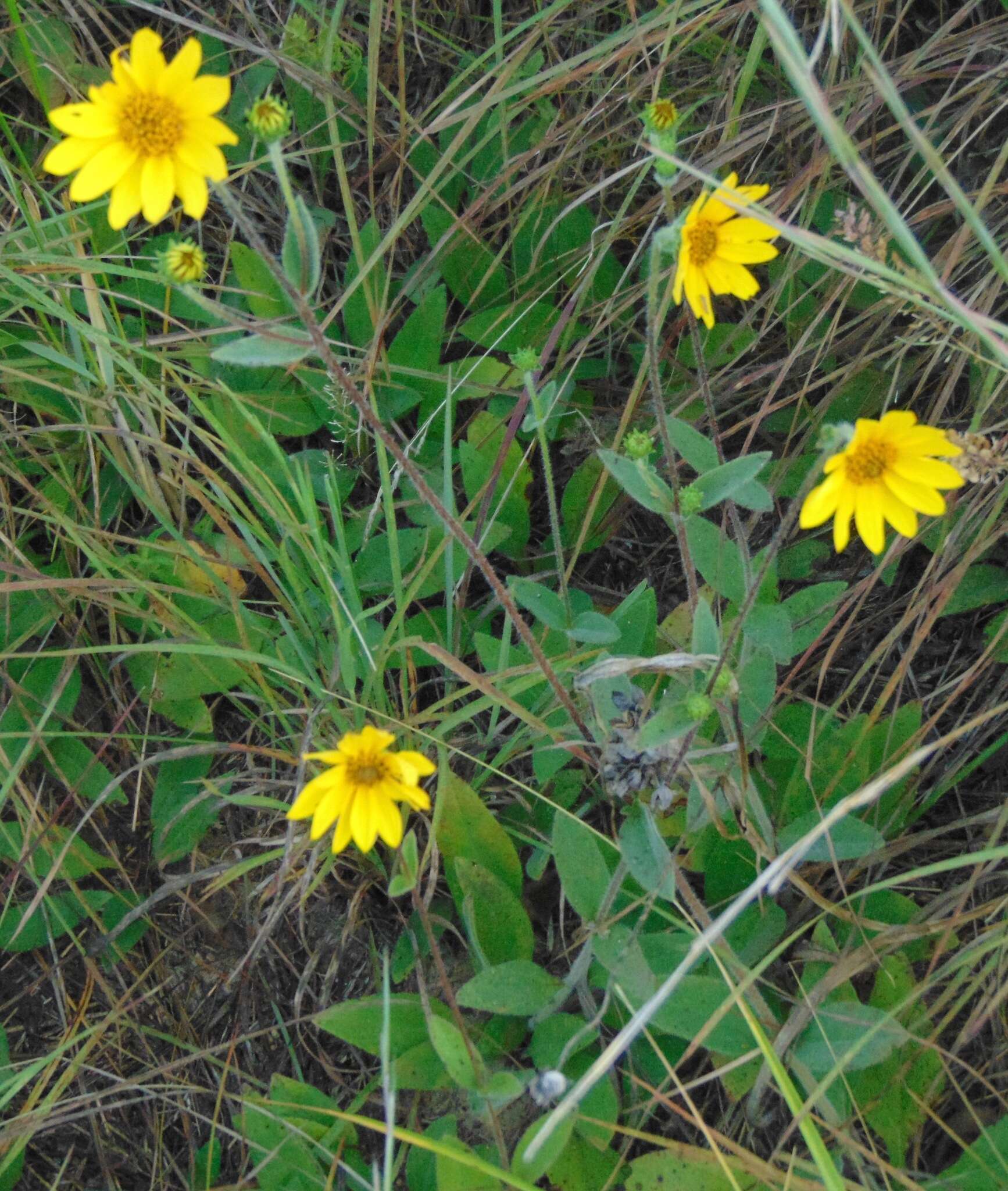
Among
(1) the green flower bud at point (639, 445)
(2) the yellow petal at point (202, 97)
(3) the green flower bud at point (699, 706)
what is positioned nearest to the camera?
(2) the yellow petal at point (202, 97)

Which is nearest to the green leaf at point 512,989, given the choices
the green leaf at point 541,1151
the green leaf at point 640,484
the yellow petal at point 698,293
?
the green leaf at point 541,1151

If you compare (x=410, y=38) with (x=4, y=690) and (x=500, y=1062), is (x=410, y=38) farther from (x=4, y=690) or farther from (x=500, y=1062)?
(x=500, y=1062)

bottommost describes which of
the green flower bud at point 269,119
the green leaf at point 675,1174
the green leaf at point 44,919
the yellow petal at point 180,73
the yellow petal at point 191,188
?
the green leaf at point 44,919

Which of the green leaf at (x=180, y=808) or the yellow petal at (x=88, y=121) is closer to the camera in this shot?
the yellow petal at (x=88, y=121)

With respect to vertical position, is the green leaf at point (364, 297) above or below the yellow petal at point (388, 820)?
above

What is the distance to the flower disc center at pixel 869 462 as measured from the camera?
1553mm

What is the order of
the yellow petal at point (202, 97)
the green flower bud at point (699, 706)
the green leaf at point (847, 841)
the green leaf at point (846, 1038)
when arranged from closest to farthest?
the yellow petal at point (202, 97), the green flower bud at point (699, 706), the green leaf at point (846, 1038), the green leaf at point (847, 841)

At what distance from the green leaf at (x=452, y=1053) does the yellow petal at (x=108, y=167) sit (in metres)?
1.41

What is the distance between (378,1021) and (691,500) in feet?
3.76

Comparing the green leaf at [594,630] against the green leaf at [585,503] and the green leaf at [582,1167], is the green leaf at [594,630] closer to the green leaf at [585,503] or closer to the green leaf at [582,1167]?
the green leaf at [585,503]

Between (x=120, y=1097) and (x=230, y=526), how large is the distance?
4.22 feet

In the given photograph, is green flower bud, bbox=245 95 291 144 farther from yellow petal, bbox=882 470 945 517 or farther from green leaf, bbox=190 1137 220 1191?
green leaf, bbox=190 1137 220 1191

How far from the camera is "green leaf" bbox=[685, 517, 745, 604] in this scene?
6.93ft

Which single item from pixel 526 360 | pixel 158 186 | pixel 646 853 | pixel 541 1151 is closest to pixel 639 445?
pixel 526 360
